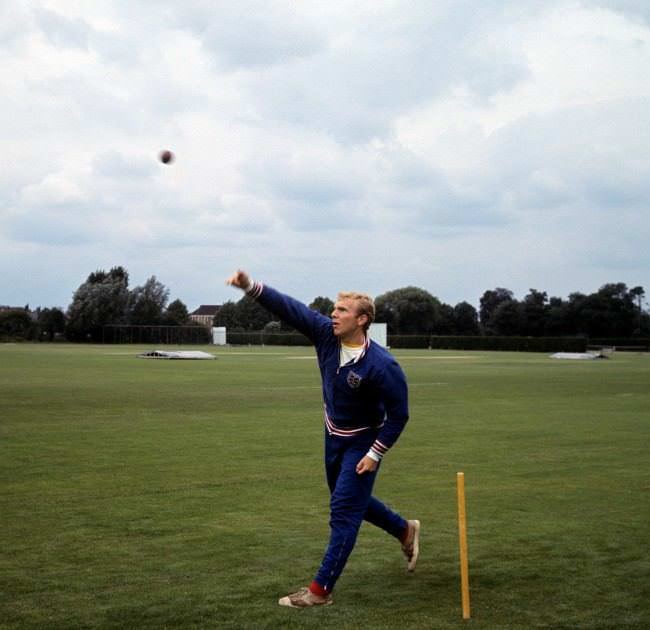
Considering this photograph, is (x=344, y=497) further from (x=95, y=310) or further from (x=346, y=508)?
(x=95, y=310)

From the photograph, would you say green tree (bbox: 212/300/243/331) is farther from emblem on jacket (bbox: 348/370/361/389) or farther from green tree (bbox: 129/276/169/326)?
emblem on jacket (bbox: 348/370/361/389)

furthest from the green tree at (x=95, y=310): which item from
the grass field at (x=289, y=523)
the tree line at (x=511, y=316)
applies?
the grass field at (x=289, y=523)

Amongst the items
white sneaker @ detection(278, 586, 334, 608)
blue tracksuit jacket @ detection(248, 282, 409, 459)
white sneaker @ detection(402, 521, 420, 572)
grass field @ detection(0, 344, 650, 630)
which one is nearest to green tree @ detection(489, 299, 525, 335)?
grass field @ detection(0, 344, 650, 630)

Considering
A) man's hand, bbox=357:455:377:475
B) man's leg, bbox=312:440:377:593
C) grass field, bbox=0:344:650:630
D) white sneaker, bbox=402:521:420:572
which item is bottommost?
grass field, bbox=0:344:650:630

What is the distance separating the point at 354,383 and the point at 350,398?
16 centimetres

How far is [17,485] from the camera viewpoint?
11805 mm

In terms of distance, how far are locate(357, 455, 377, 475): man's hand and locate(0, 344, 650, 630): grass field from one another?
927mm

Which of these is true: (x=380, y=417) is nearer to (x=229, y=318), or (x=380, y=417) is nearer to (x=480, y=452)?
(x=480, y=452)

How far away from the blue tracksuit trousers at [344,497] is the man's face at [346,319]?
80 centimetres

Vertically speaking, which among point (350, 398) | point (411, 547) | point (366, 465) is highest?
point (350, 398)

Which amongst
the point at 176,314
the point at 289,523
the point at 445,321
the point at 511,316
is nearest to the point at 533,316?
the point at 511,316

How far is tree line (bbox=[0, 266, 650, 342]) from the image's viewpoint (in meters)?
129

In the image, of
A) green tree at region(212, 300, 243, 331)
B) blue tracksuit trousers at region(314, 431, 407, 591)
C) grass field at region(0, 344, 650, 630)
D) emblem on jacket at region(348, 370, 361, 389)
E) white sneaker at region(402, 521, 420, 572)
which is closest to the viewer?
grass field at region(0, 344, 650, 630)

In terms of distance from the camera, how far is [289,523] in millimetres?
9664
